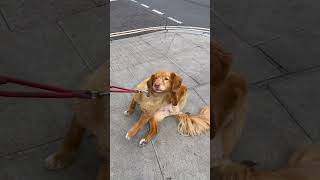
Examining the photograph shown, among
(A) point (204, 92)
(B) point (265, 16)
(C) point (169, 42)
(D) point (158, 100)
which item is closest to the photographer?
(D) point (158, 100)

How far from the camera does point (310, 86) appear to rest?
3869 mm

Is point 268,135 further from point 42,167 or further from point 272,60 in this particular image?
point 42,167

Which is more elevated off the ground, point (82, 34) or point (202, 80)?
point (82, 34)

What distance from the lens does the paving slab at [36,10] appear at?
453cm

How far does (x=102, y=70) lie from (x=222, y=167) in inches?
39.9

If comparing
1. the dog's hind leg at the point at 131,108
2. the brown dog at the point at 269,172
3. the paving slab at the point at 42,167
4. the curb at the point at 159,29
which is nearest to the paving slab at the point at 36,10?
the curb at the point at 159,29

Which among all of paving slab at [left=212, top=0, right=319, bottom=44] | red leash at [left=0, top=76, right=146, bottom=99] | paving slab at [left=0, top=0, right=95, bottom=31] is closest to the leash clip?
red leash at [left=0, top=76, right=146, bottom=99]

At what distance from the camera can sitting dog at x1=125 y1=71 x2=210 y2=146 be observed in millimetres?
2701

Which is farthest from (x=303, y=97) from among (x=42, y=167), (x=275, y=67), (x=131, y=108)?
(x=42, y=167)

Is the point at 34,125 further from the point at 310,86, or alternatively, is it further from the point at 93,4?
the point at 310,86

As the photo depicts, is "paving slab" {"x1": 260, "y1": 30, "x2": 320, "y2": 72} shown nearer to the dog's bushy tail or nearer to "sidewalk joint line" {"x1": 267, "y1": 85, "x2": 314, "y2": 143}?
"sidewalk joint line" {"x1": 267, "y1": 85, "x2": 314, "y2": 143}

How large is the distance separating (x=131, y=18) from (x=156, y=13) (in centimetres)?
23

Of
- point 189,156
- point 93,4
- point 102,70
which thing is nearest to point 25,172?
point 102,70

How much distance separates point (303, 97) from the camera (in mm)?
3781
